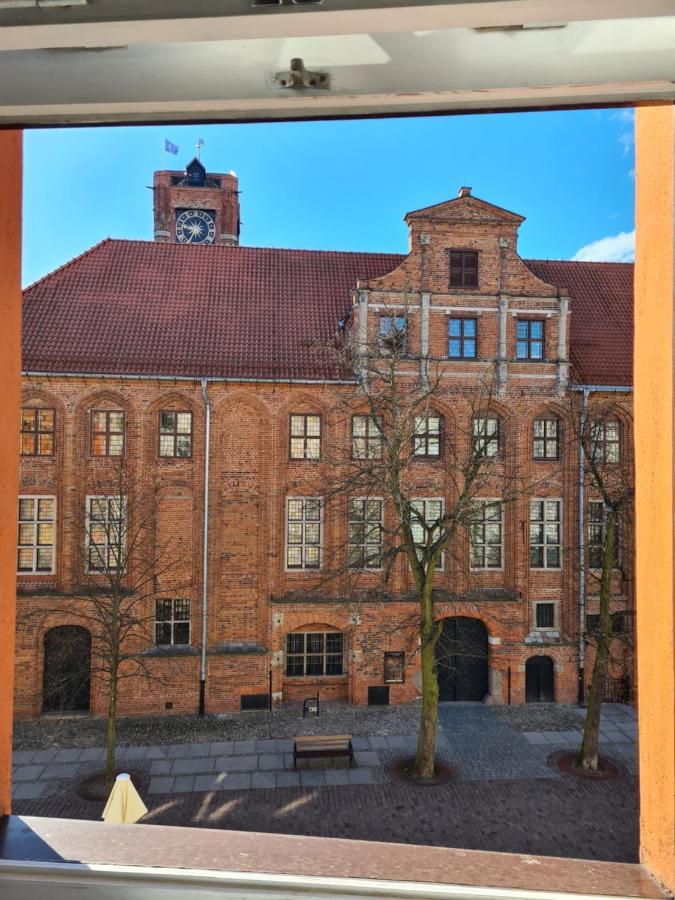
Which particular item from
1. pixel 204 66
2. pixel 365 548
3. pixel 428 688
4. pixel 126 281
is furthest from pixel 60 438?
pixel 204 66

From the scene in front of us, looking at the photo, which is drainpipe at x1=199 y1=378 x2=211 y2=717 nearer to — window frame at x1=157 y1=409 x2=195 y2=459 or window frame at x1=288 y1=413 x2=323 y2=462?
window frame at x1=157 y1=409 x2=195 y2=459

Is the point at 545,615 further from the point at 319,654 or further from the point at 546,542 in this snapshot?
the point at 319,654

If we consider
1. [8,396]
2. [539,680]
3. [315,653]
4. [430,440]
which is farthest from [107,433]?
[8,396]

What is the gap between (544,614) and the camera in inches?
575

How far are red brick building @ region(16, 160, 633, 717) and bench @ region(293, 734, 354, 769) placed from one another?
118 inches

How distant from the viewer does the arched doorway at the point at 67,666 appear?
13.3 meters

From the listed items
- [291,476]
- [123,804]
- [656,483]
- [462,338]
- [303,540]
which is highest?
[462,338]

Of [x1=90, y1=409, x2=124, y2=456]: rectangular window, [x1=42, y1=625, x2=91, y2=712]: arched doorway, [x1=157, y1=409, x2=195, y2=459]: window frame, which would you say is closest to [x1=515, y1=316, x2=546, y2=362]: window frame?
[x1=157, y1=409, x2=195, y2=459]: window frame

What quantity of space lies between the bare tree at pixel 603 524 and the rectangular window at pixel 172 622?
933cm

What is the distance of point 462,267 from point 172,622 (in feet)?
39.3

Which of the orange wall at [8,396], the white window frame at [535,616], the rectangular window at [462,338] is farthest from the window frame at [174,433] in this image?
the orange wall at [8,396]

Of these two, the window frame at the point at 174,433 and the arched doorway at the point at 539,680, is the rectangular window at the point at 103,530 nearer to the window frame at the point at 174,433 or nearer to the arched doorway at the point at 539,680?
the window frame at the point at 174,433

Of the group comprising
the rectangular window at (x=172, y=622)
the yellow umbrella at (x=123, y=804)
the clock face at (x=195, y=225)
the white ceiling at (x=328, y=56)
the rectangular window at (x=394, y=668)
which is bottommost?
the rectangular window at (x=394, y=668)

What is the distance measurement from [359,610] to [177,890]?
13.6m
